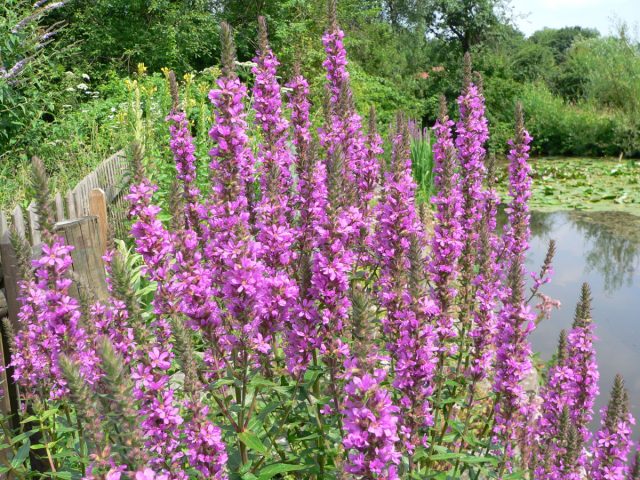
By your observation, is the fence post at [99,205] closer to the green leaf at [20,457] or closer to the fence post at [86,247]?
the fence post at [86,247]

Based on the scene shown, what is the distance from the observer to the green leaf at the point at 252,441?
86.6 inches

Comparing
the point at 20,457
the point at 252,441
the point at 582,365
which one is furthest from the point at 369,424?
the point at 20,457

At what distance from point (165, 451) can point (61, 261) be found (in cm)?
86

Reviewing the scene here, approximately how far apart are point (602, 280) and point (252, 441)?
8.21 meters

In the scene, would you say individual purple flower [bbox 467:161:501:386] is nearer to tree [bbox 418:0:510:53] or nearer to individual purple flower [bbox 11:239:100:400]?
individual purple flower [bbox 11:239:100:400]

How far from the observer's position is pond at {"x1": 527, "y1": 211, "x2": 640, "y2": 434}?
21.2 feet

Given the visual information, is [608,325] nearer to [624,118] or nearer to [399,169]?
[399,169]

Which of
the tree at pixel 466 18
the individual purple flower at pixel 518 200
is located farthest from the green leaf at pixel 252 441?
the tree at pixel 466 18

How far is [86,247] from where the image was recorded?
4.10 meters

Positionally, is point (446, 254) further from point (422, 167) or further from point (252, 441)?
point (422, 167)

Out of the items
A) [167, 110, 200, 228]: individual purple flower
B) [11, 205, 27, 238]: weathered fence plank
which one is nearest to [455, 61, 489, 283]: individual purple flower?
[167, 110, 200, 228]: individual purple flower

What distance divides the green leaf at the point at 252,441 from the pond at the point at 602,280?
437 centimetres

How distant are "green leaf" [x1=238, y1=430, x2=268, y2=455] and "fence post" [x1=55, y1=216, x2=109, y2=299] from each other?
1.98m

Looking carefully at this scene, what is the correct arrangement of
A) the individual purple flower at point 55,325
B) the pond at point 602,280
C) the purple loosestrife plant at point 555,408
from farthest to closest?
the pond at point 602,280 → the purple loosestrife plant at point 555,408 → the individual purple flower at point 55,325
